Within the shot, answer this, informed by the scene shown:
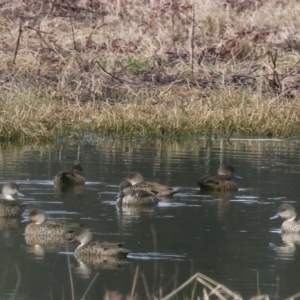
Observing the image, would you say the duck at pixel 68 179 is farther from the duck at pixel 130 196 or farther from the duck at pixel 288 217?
the duck at pixel 288 217

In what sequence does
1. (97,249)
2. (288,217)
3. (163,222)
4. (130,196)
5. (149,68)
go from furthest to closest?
(149,68) < (130,196) < (163,222) < (288,217) < (97,249)

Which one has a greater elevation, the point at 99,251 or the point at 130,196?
the point at 130,196

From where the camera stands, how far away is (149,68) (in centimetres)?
2461

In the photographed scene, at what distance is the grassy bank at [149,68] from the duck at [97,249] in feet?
26.6

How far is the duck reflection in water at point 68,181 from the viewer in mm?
14641

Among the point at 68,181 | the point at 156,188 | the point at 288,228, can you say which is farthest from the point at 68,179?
the point at 288,228

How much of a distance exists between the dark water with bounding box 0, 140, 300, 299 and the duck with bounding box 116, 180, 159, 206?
158 mm

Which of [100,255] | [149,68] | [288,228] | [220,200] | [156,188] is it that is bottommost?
[100,255]

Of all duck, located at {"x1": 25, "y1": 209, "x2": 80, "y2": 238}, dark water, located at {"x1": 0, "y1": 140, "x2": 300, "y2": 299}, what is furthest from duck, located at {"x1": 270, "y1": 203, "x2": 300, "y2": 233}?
duck, located at {"x1": 25, "y1": 209, "x2": 80, "y2": 238}

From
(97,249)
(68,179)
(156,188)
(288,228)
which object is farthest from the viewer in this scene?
(68,179)

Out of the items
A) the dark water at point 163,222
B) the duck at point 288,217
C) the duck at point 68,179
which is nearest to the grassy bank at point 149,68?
the dark water at point 163,222

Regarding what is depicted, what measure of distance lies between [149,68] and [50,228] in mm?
13049

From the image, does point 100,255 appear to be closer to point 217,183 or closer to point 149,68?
point 217,183

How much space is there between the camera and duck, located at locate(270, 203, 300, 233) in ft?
40.5
